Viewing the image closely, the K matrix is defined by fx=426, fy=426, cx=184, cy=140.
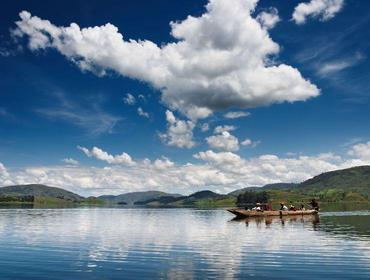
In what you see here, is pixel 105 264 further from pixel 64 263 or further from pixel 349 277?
pixel 349 277

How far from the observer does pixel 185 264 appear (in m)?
45.5

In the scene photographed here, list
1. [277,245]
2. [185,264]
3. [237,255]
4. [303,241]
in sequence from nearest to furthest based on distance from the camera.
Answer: [185,264] < [237,255] < [277,245] < [303,241]

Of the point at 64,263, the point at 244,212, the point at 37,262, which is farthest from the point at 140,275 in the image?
the point at 244,212

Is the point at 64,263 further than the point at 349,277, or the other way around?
the point at 64,263

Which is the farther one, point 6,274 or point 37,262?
point 37,262

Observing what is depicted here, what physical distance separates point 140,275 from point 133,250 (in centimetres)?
1950

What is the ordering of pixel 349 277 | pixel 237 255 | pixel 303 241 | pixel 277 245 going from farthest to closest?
pixel 303 241 < pixel 277 245 < pixel 237 255 < pixel 349 277

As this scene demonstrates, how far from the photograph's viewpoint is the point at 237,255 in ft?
174

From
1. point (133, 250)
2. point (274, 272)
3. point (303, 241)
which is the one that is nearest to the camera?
point (274, 272)

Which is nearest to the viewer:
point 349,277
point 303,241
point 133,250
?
point 349,277

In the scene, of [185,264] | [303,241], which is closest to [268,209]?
[303,241]

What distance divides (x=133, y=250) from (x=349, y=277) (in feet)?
97.6

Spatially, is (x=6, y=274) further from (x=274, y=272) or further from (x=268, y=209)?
(x=268, y=209)

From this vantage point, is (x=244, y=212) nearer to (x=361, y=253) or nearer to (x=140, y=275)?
(x=361, y=253)
